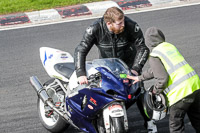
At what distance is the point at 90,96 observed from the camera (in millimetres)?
4516

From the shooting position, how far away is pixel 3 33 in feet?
31.2

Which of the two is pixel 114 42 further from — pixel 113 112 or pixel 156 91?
pixel 113 112

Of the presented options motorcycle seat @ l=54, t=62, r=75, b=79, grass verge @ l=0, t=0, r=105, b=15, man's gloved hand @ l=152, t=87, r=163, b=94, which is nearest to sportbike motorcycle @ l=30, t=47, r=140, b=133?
motorcycle seat @ l=54, t=62, r=75, b=79

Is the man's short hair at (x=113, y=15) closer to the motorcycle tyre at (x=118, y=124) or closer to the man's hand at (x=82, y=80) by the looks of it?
the man's hand at (x=82, y=80)

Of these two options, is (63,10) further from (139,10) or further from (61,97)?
(61,97)

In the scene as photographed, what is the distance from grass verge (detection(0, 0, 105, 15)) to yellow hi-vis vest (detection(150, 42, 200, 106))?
6.70 meters

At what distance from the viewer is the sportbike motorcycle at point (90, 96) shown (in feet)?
14.4

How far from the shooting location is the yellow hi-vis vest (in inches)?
178

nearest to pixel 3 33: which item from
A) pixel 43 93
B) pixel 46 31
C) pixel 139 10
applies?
pixel 46 31

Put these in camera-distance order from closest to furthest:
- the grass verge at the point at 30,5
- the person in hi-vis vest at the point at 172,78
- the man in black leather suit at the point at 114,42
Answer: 1. the person in hi-vis vest at the point at 172,78
2. the man in black leather suit at the point at 114,42
3. the grass verge at the point at 30,5

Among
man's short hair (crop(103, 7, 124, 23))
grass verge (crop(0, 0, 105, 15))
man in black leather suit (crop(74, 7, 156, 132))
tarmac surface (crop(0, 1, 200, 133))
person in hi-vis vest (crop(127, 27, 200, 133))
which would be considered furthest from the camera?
grass verge (crop(0, 0, 105, 15))

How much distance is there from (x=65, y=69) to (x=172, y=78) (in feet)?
5.24

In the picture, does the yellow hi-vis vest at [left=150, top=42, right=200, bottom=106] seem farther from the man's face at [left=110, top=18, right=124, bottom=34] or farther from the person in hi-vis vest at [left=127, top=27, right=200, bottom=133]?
the man's face at [left=110, top=18, right=124, bottom=34]

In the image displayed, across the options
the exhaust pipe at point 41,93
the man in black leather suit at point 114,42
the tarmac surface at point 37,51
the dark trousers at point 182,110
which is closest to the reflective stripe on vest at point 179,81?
the dark trousers at point 182,110
